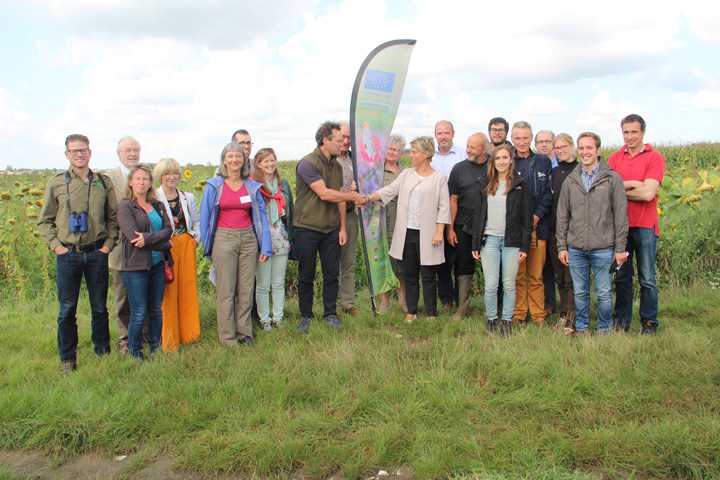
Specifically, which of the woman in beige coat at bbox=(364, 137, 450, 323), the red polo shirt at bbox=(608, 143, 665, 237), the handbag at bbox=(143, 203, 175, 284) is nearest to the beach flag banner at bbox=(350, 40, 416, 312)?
the woman in beige coat at bbox=(364, 137, 450, 323)

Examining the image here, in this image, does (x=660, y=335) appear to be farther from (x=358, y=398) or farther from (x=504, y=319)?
(x=358, y=398)

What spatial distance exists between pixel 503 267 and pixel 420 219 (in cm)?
101

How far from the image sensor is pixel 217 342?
4785 millimetres

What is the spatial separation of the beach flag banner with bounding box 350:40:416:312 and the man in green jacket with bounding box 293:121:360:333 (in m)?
0.29

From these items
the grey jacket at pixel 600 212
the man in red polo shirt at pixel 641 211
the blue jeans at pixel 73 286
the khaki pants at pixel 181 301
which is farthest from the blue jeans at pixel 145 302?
the man in red polo shirt at pixel 641 211

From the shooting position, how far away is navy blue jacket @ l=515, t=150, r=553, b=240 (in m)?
4.92

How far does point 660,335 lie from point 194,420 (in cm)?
412

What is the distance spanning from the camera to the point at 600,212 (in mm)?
4359

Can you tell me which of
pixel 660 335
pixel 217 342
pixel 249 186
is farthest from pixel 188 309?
pixel 660 335

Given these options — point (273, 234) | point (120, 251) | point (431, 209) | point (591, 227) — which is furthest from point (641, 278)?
point (120, 251)

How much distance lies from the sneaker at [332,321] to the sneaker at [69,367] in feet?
8.02

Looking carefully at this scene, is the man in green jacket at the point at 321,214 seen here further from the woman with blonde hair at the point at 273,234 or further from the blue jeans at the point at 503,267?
the blue jeans at the point at 503,267

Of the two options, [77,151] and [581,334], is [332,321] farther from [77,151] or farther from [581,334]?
[77,151]

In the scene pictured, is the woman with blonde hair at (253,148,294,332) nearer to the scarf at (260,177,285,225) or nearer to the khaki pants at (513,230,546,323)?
the scarf at (260,177,285,225)
